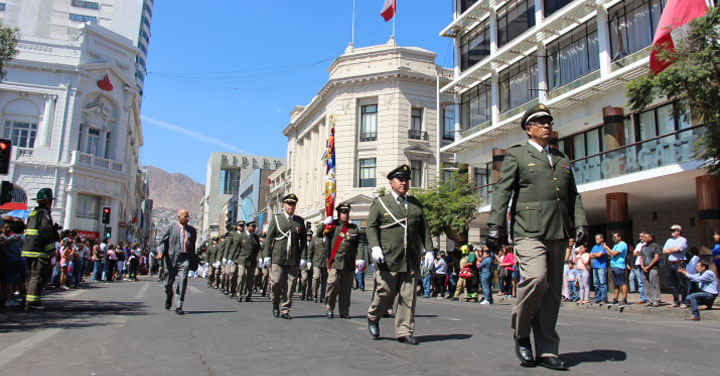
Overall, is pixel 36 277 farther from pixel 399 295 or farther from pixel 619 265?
pixel 619 265

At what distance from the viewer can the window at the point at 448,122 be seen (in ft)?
144

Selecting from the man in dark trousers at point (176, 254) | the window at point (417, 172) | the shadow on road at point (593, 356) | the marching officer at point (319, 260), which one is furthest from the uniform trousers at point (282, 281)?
the window at point (417, 172)

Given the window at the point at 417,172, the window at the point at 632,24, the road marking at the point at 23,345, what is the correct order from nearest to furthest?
1. the road marking at the point at 23,345
2. the window at the point at 632,24
3. the window at the point at 417,172

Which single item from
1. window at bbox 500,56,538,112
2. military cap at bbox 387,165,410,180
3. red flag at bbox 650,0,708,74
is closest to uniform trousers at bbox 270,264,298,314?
military cap at bbox 387,165,410,180

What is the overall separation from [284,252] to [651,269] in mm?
9216

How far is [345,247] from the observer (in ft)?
35.1

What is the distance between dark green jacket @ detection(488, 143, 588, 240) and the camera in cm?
480

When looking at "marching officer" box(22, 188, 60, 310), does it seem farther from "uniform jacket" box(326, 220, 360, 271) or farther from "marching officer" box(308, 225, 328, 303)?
"marching officer" box(308, 225, 328, 303)

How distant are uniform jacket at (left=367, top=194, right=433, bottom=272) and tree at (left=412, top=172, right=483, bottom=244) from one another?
20874 millimetres

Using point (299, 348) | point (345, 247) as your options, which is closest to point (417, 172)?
point (345, 247)

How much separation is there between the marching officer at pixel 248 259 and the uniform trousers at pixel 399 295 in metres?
8.45

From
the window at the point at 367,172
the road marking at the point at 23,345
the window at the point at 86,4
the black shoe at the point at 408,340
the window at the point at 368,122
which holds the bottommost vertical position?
the road marking at the point at 23,345

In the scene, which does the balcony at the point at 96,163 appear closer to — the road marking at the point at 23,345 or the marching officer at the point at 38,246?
the marching officer at the point at 38,246

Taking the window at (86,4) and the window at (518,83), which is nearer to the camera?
the window at (518,83)
